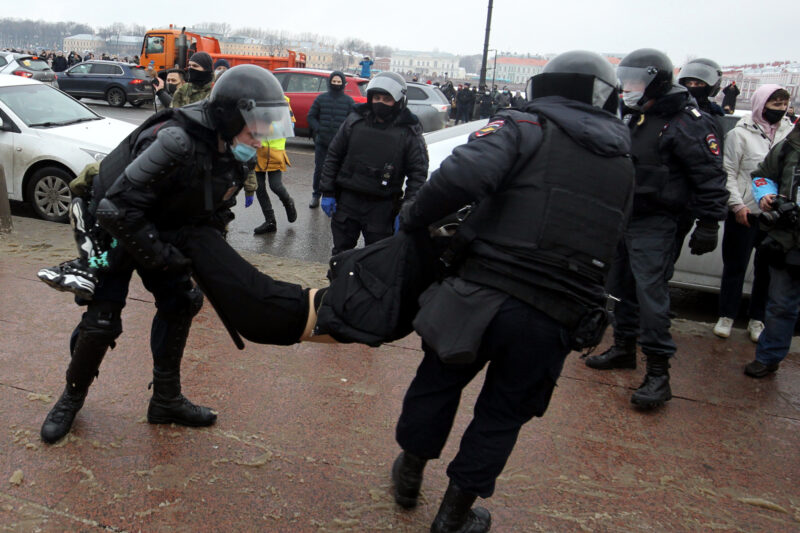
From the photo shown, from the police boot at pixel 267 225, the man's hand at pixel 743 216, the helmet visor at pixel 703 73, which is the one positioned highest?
the helmet visor at pixel 703 73

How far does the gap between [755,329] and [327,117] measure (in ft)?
20.0

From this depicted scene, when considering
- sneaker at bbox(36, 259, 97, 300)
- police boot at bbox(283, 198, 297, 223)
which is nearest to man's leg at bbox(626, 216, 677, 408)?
sneaker at bbox(36, 259, 97, 300)

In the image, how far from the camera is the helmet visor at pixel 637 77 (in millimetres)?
3785

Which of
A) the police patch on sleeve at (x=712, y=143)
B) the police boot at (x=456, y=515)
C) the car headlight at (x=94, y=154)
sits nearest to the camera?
the police boot at (x=456, y=515)

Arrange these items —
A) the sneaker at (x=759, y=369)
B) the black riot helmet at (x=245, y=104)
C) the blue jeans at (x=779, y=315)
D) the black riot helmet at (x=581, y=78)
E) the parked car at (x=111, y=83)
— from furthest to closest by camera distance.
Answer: the parked car at (x=111, y=83) < the sneaker at (x=759, y=369) < the blue jeans at (x=779, y=315) < the black riot helmet at (x=245, y=104) < the black riot helmet at (x=581, y=78)

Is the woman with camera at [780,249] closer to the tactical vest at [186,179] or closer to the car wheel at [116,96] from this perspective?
the tactical vest at [186,179]

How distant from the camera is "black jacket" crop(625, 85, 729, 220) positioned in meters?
3.77

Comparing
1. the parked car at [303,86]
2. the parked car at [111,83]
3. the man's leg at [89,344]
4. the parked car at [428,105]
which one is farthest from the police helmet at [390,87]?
the parked car at [111,83]

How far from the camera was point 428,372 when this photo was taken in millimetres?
2551

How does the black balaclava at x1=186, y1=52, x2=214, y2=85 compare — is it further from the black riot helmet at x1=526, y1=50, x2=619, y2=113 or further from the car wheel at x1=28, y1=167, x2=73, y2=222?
the black riot helmet at x1=526, y1=50, x2=619, y2=113

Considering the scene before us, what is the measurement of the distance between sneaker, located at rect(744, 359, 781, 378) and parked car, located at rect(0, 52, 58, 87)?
2586 centimetres

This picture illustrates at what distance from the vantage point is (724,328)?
5.16 meters

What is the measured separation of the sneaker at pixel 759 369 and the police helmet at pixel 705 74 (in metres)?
1.88

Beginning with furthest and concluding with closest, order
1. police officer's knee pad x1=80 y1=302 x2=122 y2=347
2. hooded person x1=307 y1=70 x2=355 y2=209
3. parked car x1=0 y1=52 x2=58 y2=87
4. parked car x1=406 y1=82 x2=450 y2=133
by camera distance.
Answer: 1. parked car x1=0 y1=52 x2=58 y2=87
2. parked car x1=406 y1=82 x2=450 y2=133
3. hooded person x1=307 y1=70 x2=355 y2=209
4. police officer's knee pad x1=80 y1=302 x2=122 y2=347
